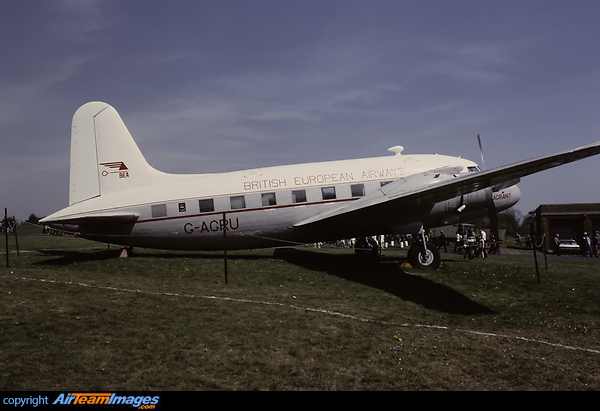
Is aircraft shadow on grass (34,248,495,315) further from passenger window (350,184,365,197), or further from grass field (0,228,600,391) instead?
passenger window (350,184,365,197)

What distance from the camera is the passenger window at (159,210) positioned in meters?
19.0

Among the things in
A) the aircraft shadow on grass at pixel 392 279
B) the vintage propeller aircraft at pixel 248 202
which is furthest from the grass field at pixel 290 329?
the vintage propeller aircraft at pixel 248 202

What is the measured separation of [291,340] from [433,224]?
12704 millimetres

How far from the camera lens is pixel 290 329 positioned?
10000 millimetres

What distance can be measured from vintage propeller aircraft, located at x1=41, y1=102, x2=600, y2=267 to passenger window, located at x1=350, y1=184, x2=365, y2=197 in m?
0.05

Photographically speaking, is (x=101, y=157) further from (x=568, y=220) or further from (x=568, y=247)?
(x=568, y=220)

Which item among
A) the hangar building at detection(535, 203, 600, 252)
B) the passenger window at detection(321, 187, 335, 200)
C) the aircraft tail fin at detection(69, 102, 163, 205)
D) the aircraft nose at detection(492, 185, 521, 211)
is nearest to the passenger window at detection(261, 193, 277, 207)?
the passenger window at detection(321, 187, 335, 200)

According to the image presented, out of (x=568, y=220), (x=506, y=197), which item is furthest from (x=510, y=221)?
(x=506, y=197)

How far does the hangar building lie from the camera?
2103 inches

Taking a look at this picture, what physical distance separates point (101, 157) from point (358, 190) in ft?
42.8

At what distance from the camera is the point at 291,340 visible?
9.28 metres

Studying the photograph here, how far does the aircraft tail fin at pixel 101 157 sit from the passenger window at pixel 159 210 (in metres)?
1.96

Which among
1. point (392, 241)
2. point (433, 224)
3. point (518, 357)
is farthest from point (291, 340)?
point (392, 241)
